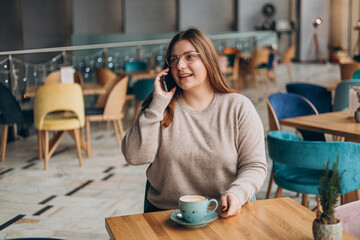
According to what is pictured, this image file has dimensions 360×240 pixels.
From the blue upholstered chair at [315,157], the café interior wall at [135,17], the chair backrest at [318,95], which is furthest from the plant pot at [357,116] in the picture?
the café interior wall at [135,17]

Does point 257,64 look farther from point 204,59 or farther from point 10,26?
point 204,59

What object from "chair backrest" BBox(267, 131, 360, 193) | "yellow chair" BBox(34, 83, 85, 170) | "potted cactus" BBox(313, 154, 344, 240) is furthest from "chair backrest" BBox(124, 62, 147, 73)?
"potted cactus" BBox(313, 154, 344, 240)

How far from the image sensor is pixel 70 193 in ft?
14.1

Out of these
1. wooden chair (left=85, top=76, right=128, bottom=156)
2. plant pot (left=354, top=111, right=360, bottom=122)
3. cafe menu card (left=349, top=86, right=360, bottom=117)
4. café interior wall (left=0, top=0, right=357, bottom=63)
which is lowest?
wooden chair (left=85, top=76, right=128, bottom=156)

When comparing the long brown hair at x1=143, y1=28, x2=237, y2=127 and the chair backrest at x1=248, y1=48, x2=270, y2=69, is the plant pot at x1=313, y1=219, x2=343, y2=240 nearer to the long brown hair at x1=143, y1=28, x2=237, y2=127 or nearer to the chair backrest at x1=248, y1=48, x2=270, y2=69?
the long brown hair at x1=143, y1=28, x2=237, y2=127

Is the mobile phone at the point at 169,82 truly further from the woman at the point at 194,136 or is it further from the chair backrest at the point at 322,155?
the chair backrest at the point at 322,155

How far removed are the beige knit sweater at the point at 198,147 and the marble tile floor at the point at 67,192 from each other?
150 cm

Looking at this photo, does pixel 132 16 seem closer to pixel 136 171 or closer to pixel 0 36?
pixel 0 36

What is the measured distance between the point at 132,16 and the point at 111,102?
8.53 m

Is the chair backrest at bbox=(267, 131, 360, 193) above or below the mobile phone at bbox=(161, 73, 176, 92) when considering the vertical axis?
below

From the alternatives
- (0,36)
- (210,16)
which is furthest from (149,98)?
(210,16)

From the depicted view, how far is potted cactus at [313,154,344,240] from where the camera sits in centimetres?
131

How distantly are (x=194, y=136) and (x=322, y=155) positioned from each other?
91 centimetres

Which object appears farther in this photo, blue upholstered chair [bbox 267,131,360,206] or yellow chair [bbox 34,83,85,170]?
yellow chair [bbox 34,83,85,170]
